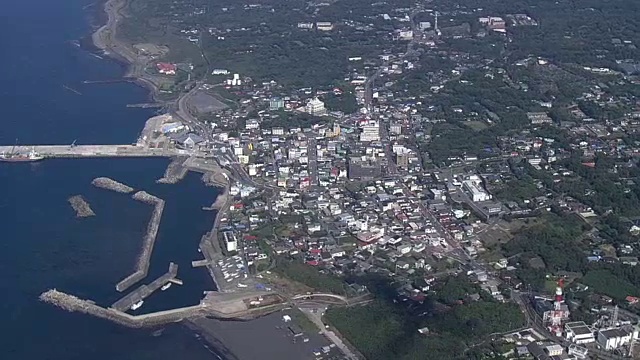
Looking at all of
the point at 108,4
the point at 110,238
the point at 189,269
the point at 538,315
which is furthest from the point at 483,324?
the point at 108,4

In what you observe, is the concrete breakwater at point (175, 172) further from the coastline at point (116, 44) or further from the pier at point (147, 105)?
the coastline at point (116, 44)

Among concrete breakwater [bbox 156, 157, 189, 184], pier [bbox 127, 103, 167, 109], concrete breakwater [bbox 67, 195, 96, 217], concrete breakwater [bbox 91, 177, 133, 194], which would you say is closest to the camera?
concrete breakwater [bbox 67, 195, 96, 217]

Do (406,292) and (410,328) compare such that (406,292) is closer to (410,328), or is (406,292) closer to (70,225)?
(410,328)

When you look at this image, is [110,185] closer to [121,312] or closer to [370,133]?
[121,312]

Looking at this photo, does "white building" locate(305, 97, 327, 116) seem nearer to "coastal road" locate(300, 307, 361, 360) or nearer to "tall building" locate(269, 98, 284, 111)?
"tall building" locate(269, 98, 284, 111)

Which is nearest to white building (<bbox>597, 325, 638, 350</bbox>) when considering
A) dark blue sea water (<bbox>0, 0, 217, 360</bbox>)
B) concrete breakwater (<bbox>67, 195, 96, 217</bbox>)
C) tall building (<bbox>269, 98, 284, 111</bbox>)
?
dark blue sea water (<bbox>0, 0, 217, 360</bbox>)

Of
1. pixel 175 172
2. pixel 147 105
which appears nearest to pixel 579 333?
pixel 175 172
